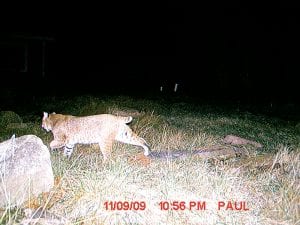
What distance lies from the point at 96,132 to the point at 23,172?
6.82ft

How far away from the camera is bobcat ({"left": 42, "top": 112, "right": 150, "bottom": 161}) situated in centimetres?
702

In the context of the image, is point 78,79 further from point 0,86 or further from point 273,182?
point 273,182

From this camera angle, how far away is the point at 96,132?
23.1ft

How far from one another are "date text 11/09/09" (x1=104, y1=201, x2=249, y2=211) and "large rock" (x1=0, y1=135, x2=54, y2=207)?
93cm

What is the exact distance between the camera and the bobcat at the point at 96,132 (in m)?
7.02

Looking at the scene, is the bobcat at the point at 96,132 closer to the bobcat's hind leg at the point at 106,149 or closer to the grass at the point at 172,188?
the bobcat's hind leg at the point at 106,149

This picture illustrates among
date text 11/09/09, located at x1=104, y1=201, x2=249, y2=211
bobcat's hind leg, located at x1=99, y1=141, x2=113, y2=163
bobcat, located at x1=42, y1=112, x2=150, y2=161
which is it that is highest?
bobcat, located at x1=42, y1=112, x2=150, y2=161

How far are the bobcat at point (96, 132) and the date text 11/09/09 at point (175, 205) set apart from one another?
6.09ft

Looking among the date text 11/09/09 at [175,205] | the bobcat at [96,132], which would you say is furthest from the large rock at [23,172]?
the bobcat at [96,132]

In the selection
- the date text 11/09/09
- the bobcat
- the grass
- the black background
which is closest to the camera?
the grass

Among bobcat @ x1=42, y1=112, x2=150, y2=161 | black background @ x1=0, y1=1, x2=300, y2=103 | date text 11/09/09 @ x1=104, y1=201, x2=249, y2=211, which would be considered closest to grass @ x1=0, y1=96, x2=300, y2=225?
date text 11/09/09 @ x1=104, y1=201, x2=249, y2=211

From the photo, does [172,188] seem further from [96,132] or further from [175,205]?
[96,132]

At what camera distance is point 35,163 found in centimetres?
525

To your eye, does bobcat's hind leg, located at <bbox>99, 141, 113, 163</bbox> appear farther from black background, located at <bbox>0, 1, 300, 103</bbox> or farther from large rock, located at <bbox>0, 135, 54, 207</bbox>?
black background, located at <bbox>0, 1, 300, 103</bbox>
